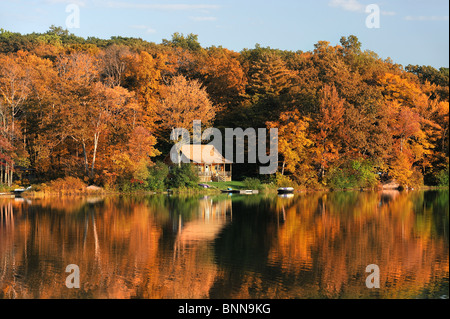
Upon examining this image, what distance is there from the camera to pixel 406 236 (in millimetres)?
26609

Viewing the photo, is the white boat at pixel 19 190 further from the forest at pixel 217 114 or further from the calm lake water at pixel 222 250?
the calm lake water at pixel 222 250

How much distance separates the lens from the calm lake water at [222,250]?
17.0m

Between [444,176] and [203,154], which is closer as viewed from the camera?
[203,154]

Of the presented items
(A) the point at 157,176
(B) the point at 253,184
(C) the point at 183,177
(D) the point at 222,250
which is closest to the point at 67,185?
(A) the point at 157,176

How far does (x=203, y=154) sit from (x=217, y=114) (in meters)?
9.77

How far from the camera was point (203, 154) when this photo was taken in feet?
192

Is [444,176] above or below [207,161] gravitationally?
below

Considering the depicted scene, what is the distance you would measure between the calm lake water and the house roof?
58.9 feet

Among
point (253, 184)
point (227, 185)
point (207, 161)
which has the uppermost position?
point (207, 161)

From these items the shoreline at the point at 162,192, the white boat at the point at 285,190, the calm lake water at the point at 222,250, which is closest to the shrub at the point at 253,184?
the shoreline at the point at 162,192

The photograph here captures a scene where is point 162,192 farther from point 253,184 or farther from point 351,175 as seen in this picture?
point 351,175

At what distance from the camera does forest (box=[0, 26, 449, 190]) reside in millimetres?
51000
